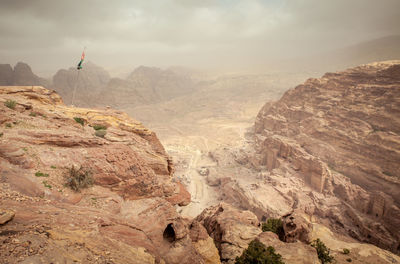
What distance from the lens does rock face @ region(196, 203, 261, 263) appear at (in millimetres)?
11219

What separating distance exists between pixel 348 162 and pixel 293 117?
16.6 metres

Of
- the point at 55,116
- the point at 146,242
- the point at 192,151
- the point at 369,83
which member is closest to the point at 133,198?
the point at 146,242

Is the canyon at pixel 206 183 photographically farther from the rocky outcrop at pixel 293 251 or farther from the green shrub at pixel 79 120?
the green shrub at pixel 79 120

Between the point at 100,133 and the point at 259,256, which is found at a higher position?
the point at 100,133

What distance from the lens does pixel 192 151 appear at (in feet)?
176

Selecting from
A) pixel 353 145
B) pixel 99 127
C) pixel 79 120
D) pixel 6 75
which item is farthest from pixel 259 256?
pixel 6 75

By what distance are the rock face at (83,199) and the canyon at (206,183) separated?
0.06 m

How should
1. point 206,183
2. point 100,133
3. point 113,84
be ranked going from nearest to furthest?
point 100,133, point 206,183, point 113,84

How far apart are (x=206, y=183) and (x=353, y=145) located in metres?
24.9

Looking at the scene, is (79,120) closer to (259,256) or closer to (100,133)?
(100,133)

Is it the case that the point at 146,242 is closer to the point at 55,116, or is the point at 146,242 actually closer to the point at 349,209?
the point at 55,116

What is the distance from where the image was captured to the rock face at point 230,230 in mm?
11219

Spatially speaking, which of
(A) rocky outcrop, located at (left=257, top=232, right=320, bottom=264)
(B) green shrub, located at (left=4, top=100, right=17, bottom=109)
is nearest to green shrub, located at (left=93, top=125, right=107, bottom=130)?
(B) green shrub, located at (left=4, top=100, right=17, bottom=109)

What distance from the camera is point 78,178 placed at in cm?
1040
